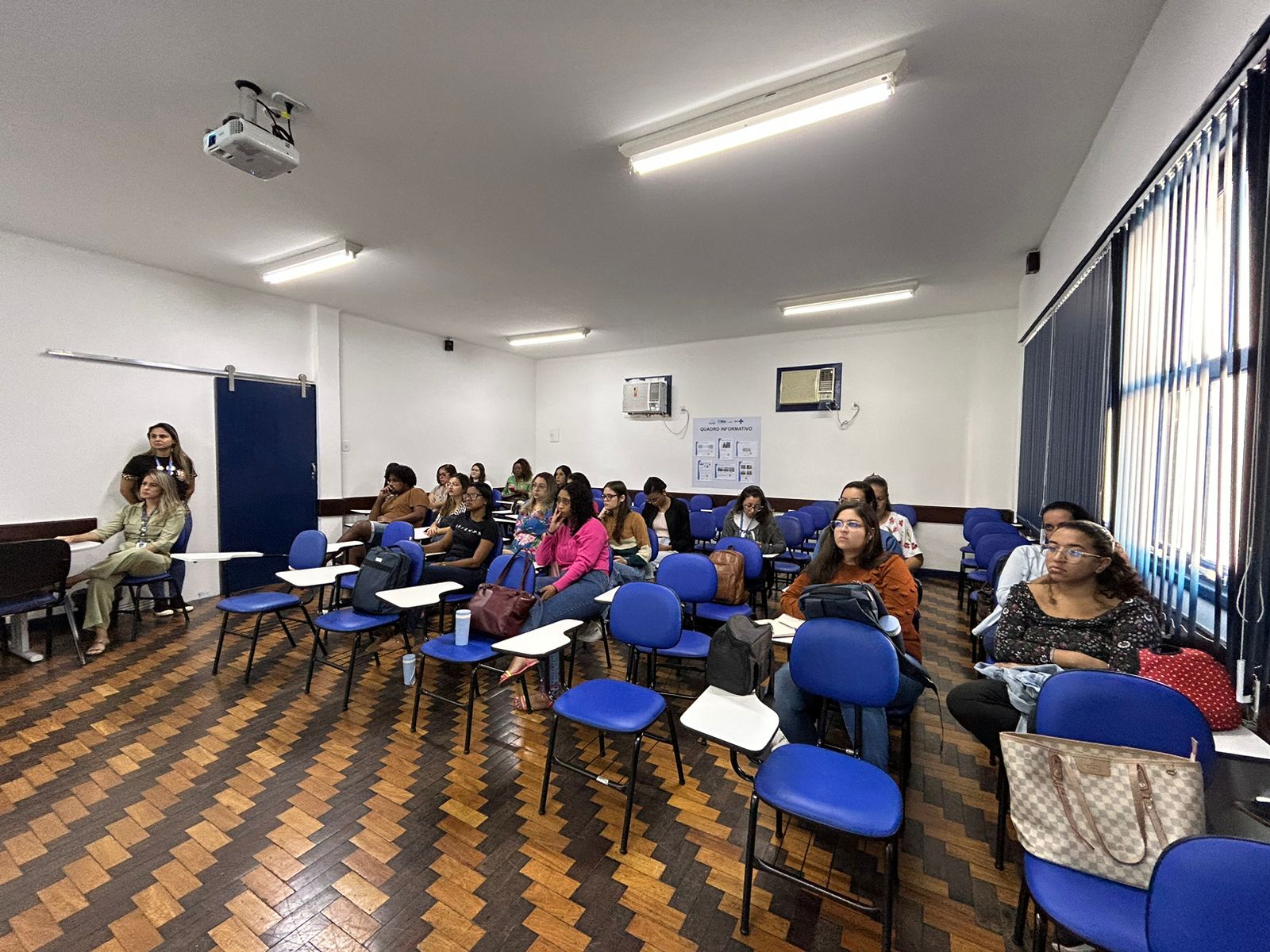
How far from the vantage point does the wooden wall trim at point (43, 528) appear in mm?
4336

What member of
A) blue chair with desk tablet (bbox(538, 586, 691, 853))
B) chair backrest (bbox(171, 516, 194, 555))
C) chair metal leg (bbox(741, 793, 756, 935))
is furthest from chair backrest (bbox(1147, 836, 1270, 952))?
chair backrest (bbox(171, 516, 194, 555))

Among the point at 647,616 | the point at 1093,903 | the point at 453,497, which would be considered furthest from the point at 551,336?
the point at 1093,903

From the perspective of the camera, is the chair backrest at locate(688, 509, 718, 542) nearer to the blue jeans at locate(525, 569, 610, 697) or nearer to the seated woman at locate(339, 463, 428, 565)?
the blue jeans at locate(525, 569, 610, 697)

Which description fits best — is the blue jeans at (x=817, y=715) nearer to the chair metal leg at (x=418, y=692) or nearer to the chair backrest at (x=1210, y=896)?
the chair backrest at (x=1210, y=896)

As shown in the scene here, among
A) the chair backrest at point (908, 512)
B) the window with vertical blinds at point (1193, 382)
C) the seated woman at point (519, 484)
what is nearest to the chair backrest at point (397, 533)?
the seated woman at point (519, 484)

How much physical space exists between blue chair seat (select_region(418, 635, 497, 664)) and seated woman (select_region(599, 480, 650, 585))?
153cm

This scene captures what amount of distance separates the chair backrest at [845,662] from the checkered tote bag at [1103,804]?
0.56 m

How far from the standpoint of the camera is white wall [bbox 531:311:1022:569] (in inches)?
251

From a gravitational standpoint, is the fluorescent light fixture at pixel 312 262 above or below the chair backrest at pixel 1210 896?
above

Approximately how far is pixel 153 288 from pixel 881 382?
27.7ft

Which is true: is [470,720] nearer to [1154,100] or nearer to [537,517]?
[537,517]

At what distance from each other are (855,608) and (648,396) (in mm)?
6672

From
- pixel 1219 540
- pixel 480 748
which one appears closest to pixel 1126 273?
pixel 1219 540

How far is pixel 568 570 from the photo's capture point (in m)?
3.54
